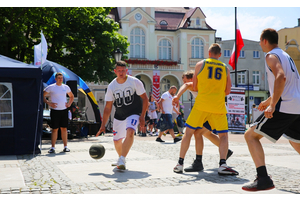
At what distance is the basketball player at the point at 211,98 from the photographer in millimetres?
5703

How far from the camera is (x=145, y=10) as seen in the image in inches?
1800

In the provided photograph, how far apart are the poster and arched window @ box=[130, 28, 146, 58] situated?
27781 millimetres

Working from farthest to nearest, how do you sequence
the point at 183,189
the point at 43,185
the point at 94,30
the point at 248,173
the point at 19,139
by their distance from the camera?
the point at 94,30 → the point at 19,139 → the point at 248,173 → the point at 43,185 → the point at 183,189

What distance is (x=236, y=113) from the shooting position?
18.8 meters

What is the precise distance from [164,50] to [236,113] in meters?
29.1

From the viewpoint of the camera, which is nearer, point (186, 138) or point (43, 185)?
point (43, 185)

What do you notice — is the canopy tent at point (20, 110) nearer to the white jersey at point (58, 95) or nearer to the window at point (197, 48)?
the white jersey at point (58, 95)

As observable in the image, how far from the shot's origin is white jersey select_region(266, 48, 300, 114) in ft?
13.8

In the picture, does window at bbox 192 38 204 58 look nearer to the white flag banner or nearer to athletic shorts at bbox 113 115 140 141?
the white flag banner

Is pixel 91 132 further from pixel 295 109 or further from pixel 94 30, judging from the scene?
pixel 295 109

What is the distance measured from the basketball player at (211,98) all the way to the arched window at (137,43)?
4002 cm

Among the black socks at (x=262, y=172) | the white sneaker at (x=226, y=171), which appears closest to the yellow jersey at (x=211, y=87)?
the white sneaker at (x=226, y=171)
